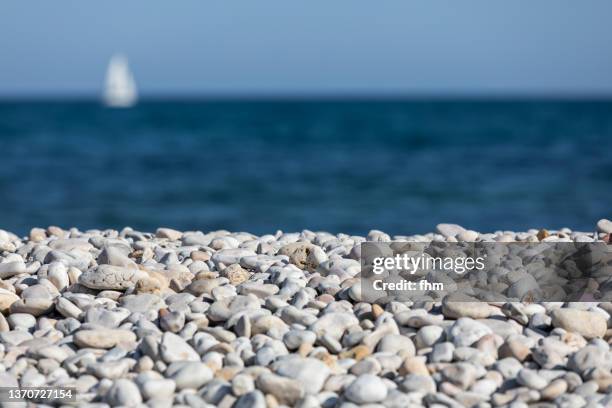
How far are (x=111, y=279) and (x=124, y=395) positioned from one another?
2.58 ft

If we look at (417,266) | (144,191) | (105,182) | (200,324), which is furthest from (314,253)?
(105,182)

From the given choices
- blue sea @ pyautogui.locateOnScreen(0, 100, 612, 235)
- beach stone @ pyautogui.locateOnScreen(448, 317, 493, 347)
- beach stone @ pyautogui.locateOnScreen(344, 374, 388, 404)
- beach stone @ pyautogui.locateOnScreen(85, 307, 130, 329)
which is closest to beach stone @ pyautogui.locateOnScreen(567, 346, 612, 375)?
beach stone @ pyautogui.locateOnScreen(448, 317, 493, 347)

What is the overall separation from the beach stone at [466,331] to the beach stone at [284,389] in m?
0.50

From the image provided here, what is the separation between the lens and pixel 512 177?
44.1 ft

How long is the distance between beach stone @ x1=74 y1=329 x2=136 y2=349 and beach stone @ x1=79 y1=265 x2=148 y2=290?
1.32 ft

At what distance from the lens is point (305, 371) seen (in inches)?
84.4

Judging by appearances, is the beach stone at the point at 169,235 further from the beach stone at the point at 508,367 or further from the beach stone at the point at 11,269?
the beach stone at the point at 508,367

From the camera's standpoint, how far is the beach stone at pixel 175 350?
87.7 inches

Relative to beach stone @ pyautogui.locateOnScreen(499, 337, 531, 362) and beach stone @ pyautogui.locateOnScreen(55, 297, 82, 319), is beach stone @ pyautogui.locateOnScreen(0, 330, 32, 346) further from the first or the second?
beach stone @ pyautogui.locateOnScreen(499, 337, 531, 362)

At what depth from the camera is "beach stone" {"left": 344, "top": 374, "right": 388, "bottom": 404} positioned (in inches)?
80.1

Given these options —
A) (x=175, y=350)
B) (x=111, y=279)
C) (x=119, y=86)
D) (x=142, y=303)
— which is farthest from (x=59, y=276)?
(x=119, y=86)

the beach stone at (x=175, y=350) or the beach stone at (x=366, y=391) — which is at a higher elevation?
the beach stone at (x=175, y=350)

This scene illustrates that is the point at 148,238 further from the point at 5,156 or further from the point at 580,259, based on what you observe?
the point at 5,156

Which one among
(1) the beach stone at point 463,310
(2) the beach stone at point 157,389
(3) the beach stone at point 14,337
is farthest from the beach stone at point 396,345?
(3) the beach stone at point 14,337
